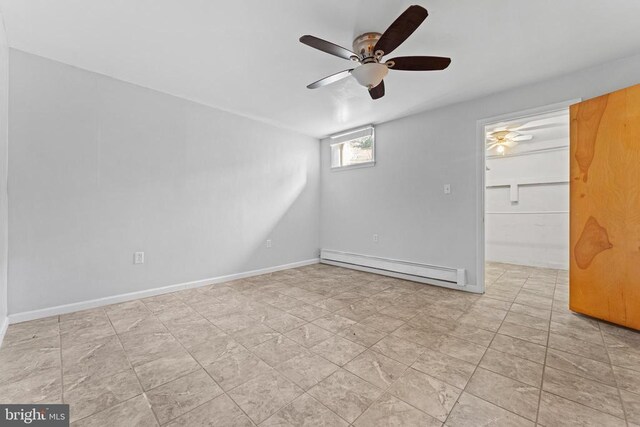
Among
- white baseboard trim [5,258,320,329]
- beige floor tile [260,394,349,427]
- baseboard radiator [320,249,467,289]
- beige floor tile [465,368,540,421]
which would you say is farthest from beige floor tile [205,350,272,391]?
baseboard radiator [320,249,467,289]

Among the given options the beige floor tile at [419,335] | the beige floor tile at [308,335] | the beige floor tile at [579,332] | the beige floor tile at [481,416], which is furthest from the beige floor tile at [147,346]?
the beige floor tile at [579,332]

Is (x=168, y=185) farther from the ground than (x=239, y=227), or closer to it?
farther from the ground

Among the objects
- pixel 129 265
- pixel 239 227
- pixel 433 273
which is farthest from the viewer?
pixel 239 227

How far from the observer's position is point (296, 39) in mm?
2107

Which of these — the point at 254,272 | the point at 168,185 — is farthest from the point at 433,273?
the point at 168,185

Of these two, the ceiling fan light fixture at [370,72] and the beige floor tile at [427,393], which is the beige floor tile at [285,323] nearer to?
the beige floor tile at [427,393]

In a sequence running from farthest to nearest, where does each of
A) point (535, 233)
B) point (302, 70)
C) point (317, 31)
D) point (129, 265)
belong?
point (535, 233)
point (129, 265)
point (302, 70)
point (317, 31)

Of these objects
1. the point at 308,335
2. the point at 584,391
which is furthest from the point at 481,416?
the point at 308,335

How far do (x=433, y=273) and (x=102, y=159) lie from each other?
13.7 ft

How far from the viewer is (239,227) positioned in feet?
12.6

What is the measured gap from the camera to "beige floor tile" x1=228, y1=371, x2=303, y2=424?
130 cm

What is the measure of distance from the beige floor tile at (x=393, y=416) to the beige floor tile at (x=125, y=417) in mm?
1024

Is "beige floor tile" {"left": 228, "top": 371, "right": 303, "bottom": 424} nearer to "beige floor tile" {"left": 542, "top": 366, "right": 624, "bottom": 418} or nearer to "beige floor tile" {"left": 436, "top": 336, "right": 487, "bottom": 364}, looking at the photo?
"beige floor tile" {"left": 436, "top": 336, "right": 487, "bottom": 364}

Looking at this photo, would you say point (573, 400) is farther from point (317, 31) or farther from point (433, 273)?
point (317, 31)
